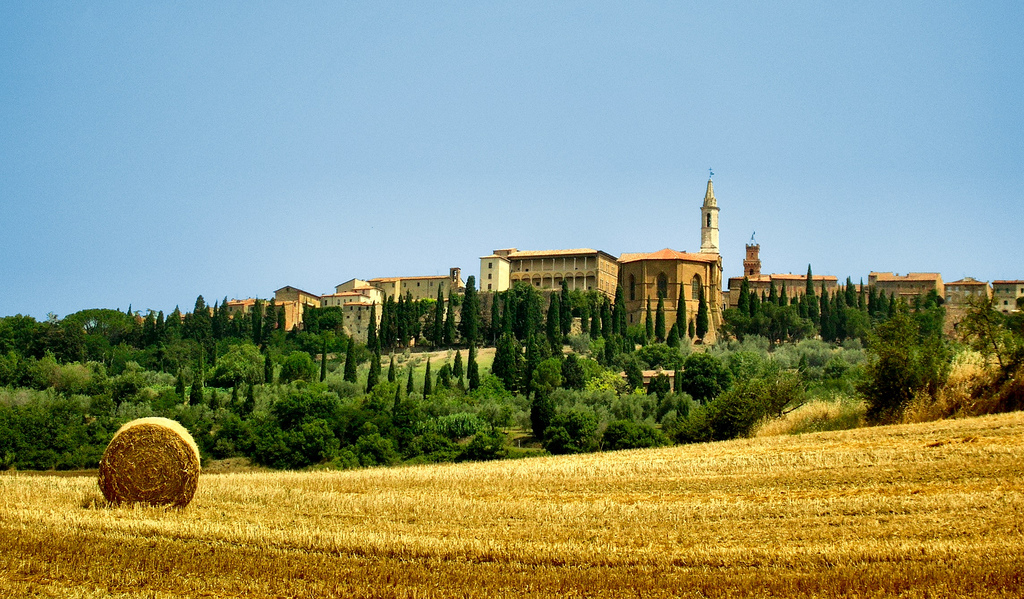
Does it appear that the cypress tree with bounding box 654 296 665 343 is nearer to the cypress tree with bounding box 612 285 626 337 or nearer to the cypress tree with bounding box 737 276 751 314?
the cypress tree with bounding box 612 285 626 337

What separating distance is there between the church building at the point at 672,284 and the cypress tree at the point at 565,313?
21.9ft

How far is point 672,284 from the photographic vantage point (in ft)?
331

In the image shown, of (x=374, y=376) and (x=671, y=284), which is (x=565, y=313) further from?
(x=374, y=376)

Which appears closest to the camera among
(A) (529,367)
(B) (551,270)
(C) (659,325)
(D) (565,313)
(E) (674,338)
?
(A) (529,367)

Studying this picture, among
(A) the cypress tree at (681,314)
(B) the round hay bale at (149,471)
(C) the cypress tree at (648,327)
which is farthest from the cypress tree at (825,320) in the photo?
(B) the round hay bale at (149,471)

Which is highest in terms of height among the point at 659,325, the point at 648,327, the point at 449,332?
the point at 659,325

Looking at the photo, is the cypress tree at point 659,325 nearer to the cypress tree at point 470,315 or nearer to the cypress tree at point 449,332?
the cypress tree at point 470,315

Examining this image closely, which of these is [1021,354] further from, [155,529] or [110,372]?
[110,372]

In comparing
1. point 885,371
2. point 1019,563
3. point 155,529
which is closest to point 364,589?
point 155,529

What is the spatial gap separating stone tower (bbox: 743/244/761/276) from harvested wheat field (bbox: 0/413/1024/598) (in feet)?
382

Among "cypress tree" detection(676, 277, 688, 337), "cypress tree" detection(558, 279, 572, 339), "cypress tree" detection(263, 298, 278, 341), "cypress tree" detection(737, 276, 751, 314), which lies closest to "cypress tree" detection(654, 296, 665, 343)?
"cypress tree" detection(676, 277, 688, 337)

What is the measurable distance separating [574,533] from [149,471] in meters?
7.22

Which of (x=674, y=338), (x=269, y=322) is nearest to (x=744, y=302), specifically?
(x=674, y=338)

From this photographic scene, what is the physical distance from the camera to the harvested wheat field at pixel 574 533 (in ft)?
41.0
